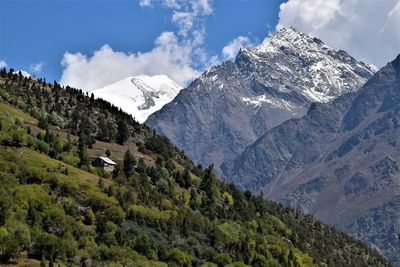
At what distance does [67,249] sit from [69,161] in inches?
2504

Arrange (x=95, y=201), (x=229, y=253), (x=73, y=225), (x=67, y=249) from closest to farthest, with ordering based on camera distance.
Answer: (x=67, y=249) → (x=73, y=225) → (x=95, y=201) → (x=229, y=253)

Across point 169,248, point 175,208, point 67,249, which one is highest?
point 175,208

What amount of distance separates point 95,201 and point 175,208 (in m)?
33.6

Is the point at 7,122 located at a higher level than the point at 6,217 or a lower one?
higher

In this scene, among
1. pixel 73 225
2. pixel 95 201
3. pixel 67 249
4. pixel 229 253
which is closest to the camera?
pixel 67 249

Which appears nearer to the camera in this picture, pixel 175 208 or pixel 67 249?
pixel 67 249

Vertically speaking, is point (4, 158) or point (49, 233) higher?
point (4, 158)

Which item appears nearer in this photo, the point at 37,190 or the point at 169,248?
the point at 37,190

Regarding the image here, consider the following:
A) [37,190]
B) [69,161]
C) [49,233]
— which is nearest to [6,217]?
[49,233]

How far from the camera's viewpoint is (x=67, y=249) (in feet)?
452

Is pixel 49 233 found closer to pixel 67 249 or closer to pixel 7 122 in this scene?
pixel 67 249

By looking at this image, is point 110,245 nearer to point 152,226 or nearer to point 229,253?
point 152,226

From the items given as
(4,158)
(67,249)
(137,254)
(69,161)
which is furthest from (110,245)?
(69,161)

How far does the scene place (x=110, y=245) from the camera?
153 m
